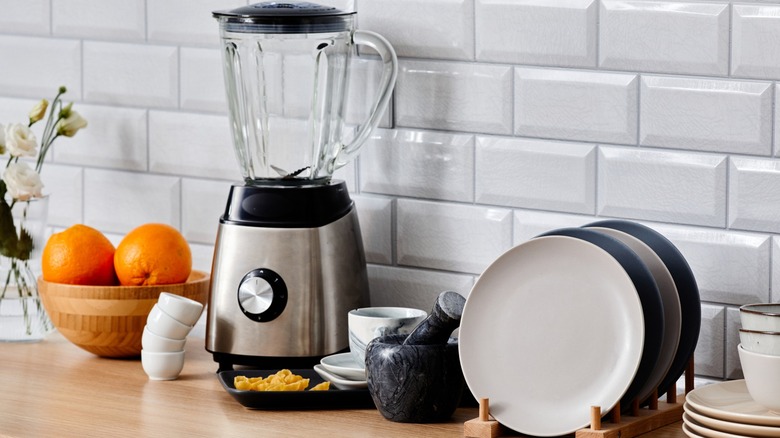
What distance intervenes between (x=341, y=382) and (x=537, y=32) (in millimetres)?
506

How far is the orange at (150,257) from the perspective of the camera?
1722 mm

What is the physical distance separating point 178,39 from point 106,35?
0.14 meters

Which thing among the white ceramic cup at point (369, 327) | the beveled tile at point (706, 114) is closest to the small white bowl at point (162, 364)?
the white ceramic cup at point (369, 327)

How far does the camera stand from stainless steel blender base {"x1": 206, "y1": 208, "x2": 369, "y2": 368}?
160 cm

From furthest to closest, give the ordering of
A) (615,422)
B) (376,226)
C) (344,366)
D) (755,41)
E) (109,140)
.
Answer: (109,140) < (376,226) < (344,366) < (755,41) < (615,422)

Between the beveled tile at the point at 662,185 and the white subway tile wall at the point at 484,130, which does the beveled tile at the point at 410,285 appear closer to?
the white subway tile wall at the point at 484,130

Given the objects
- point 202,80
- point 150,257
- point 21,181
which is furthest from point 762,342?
point 21,181

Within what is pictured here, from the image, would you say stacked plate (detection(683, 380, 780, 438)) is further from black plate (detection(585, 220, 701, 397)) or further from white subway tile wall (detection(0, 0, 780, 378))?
white subway tile wall (detection(0, 0, 780, 378))

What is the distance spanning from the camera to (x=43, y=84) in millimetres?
2053

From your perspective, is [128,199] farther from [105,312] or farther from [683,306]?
[683,306]

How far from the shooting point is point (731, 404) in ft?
4.33

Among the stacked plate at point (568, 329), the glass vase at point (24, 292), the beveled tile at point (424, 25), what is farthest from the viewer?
the glass vase at point (24, 292)

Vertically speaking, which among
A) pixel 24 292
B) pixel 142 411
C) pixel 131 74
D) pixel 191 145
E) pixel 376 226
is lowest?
pixel 142 411

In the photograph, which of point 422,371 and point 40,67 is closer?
point 422,371
